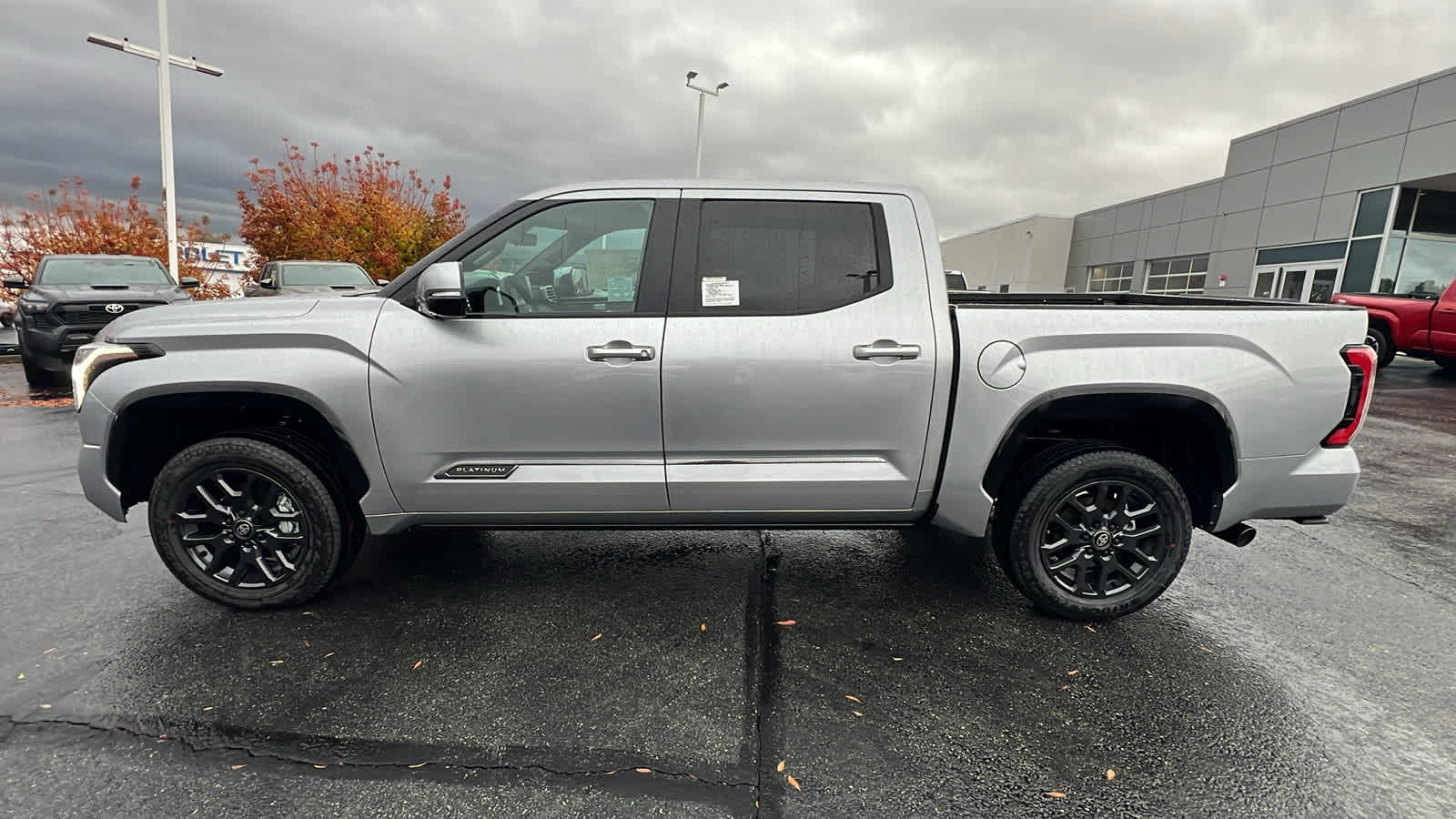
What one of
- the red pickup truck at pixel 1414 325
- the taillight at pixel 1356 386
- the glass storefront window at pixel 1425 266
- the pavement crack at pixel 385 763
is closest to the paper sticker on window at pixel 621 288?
the pavement crack at pixel 385 763

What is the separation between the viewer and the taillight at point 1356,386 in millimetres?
2809

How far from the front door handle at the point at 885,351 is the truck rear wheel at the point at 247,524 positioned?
2.40 meters

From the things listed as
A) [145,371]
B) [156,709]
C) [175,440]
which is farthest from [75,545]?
[156,709]

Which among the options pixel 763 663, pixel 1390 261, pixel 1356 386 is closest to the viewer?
pixel 763 663

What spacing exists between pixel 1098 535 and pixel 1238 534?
2.21 feet

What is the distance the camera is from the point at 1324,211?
21.3 m

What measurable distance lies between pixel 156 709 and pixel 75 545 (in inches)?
86.2

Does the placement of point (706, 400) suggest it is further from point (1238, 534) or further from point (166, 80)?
point (166, 80)

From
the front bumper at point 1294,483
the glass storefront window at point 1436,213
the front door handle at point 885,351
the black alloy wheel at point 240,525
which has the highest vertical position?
the glass storefront window at point 1436,213

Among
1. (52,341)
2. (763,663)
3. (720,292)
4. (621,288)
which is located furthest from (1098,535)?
(52,341)

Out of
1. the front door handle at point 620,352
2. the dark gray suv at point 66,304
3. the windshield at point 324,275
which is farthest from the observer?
the windshield at point 324,275

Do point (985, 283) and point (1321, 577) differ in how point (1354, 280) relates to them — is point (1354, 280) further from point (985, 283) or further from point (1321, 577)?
point (985, 283)

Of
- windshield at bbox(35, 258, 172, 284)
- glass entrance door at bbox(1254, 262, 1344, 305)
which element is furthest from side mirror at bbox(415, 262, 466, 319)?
glass entrance door at bbox(1254, 262, 1344, 305)

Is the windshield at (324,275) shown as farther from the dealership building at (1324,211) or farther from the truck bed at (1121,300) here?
the dealership building at (1324,211)
